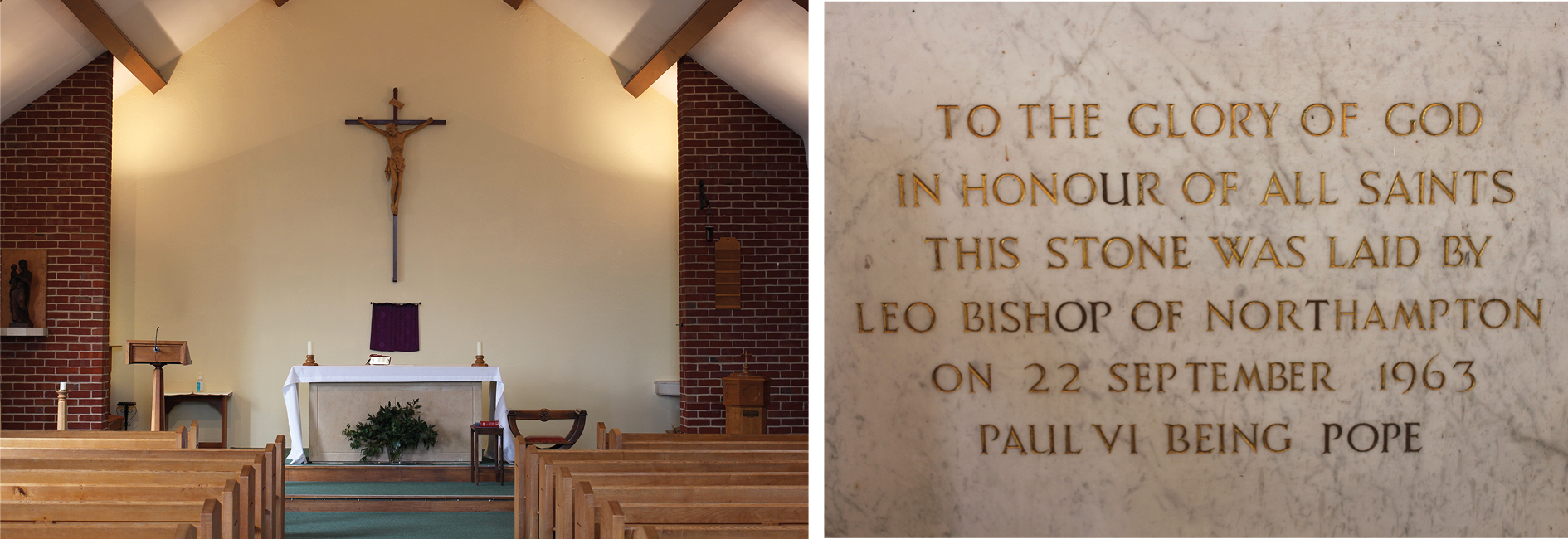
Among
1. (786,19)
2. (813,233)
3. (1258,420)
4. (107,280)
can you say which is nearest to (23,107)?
(107,280)

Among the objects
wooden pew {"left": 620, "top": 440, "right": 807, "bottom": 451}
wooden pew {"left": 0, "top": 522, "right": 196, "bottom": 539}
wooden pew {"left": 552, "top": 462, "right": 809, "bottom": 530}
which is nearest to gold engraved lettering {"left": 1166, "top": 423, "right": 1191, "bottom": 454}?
wooden pew {"left": 552, "top": 462, "right": 809, "bottom": 530}

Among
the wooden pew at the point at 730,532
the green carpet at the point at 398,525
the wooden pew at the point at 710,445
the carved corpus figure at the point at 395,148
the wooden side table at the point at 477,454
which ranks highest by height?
the carved corpus figure at the point at 395,148

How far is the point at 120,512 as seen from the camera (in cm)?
308

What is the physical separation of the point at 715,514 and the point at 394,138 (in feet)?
21.6

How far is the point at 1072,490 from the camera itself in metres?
1.85

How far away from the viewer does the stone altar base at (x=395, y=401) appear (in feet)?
25.1

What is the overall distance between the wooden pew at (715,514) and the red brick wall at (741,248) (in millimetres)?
4851

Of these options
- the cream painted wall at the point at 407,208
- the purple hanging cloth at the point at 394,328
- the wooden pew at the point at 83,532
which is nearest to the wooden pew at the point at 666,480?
the wooden pew at the point at 83,532

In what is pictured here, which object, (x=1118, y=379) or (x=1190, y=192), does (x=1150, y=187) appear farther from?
(x=1118, y=379)

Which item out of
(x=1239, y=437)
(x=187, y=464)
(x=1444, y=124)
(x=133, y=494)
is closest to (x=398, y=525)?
(x=187, y=464)

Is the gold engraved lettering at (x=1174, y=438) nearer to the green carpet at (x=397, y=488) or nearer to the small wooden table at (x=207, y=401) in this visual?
the green carpet at (x=397, y=488)

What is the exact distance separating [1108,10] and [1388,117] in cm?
53

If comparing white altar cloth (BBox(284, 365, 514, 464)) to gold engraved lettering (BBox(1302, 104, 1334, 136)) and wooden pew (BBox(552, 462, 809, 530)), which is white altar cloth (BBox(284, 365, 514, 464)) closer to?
wooden pew (BBox(552, 462, 809, 530))

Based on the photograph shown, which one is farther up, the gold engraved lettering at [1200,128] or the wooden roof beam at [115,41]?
the wooden roof beam at [115,41]
